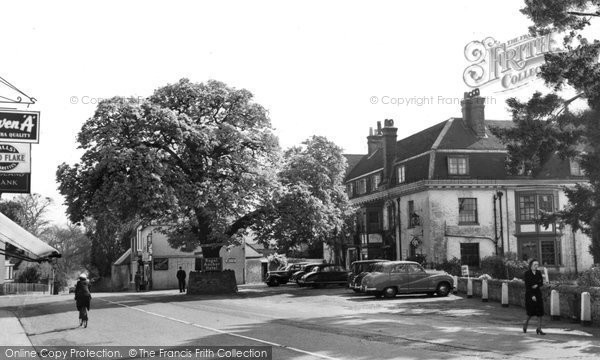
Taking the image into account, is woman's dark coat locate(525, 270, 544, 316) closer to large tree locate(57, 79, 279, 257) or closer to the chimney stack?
large tree locate(57, 79, 279, 257)

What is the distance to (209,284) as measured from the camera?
3656 cm

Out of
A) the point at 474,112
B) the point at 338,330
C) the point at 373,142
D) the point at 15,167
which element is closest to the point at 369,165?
the point at 373,142

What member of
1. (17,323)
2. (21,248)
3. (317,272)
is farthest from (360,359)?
(317,272)

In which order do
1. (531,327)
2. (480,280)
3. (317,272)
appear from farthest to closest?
(317,272) < (480,280) < (531,327)

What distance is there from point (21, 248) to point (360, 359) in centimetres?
580

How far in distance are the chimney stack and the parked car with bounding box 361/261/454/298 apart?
2154cm

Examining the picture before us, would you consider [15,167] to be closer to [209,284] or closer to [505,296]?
[505,296]

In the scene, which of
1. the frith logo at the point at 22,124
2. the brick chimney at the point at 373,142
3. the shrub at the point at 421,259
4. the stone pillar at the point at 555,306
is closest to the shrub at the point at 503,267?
the shrub at the point at 421,259

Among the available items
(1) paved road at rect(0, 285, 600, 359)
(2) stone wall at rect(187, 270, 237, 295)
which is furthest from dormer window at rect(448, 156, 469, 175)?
(1) paved road at rect(0, 285, 600, 359)

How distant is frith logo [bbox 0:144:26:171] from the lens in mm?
11445

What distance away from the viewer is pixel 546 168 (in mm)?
44438

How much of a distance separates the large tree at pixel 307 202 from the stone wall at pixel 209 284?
341 cm

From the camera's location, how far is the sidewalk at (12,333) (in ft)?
52.6

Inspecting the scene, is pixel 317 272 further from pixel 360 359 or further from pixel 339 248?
pixel 360 359
